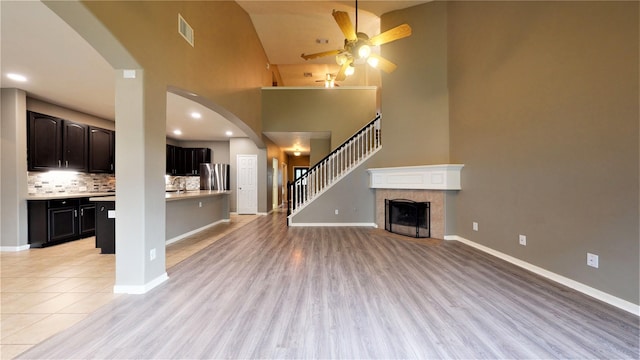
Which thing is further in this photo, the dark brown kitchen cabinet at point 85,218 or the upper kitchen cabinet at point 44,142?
the dark brown kitchen cabinet at point 85,218

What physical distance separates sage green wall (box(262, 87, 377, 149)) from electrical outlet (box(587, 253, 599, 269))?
19.3ft

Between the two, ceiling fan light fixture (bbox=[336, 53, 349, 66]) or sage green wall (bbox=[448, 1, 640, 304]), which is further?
ceiling fan light fixture (bbox=[336, 53, 349, 66])

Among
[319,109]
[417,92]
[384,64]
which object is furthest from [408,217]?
[319,109]

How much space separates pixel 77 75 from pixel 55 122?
2019 millimetres

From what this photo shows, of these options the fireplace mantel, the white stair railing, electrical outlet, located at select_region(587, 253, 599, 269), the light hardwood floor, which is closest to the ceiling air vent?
the light hardwood floor

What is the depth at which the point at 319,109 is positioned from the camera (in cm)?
753

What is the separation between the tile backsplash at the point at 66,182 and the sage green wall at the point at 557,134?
26.3 ft

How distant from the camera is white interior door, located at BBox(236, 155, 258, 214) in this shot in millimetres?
8297

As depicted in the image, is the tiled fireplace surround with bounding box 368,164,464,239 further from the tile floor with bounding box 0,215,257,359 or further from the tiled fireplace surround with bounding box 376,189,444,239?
the tile floor with bounding box 0,215,257,359

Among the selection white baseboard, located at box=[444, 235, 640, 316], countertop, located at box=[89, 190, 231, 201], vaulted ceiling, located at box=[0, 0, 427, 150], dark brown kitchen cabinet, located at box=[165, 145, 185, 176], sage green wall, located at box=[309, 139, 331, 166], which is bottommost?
white baseboard, located at box=[444, 235, 640, 316]

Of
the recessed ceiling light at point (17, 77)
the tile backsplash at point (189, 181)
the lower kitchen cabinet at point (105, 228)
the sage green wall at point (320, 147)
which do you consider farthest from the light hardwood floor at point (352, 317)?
the sage green wall at point (320, 147)

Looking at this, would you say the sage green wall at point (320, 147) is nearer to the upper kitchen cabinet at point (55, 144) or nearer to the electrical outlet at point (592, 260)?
the upper kitchen cabinet at point (55, 144)

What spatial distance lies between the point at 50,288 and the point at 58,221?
2580 millimetres

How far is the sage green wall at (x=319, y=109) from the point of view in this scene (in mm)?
7453
